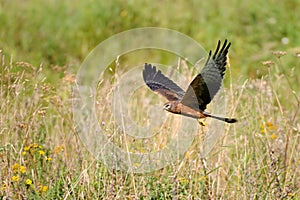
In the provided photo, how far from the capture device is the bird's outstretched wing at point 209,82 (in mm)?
3230

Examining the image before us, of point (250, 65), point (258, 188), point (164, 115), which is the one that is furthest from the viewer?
point (250, 65)

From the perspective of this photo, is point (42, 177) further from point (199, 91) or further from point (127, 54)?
point (127, 54)

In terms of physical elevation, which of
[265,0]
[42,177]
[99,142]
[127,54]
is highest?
[265,0]

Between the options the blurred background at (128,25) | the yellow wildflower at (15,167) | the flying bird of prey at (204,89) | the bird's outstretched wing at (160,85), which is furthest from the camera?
the blurred background at (128,25)

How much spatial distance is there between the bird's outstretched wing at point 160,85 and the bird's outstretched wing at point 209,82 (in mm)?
332

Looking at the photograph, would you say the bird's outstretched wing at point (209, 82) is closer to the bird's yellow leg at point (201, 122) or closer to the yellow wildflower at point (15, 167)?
the bird's yellow leg at point (201, 122)

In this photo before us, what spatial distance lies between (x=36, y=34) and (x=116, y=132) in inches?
151

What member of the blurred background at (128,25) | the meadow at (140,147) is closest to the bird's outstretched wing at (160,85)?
the meadow at (140,147)

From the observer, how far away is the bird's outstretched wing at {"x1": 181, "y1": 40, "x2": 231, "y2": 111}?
323 centimetres

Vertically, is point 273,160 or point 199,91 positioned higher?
point 199,91

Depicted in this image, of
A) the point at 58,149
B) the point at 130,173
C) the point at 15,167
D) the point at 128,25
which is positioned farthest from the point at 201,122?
the point at 128,25

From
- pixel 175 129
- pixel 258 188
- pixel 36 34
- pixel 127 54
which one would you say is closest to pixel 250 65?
pixel 127 54

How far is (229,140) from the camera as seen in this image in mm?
4043

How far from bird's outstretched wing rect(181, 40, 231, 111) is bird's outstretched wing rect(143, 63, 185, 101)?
0.33m
